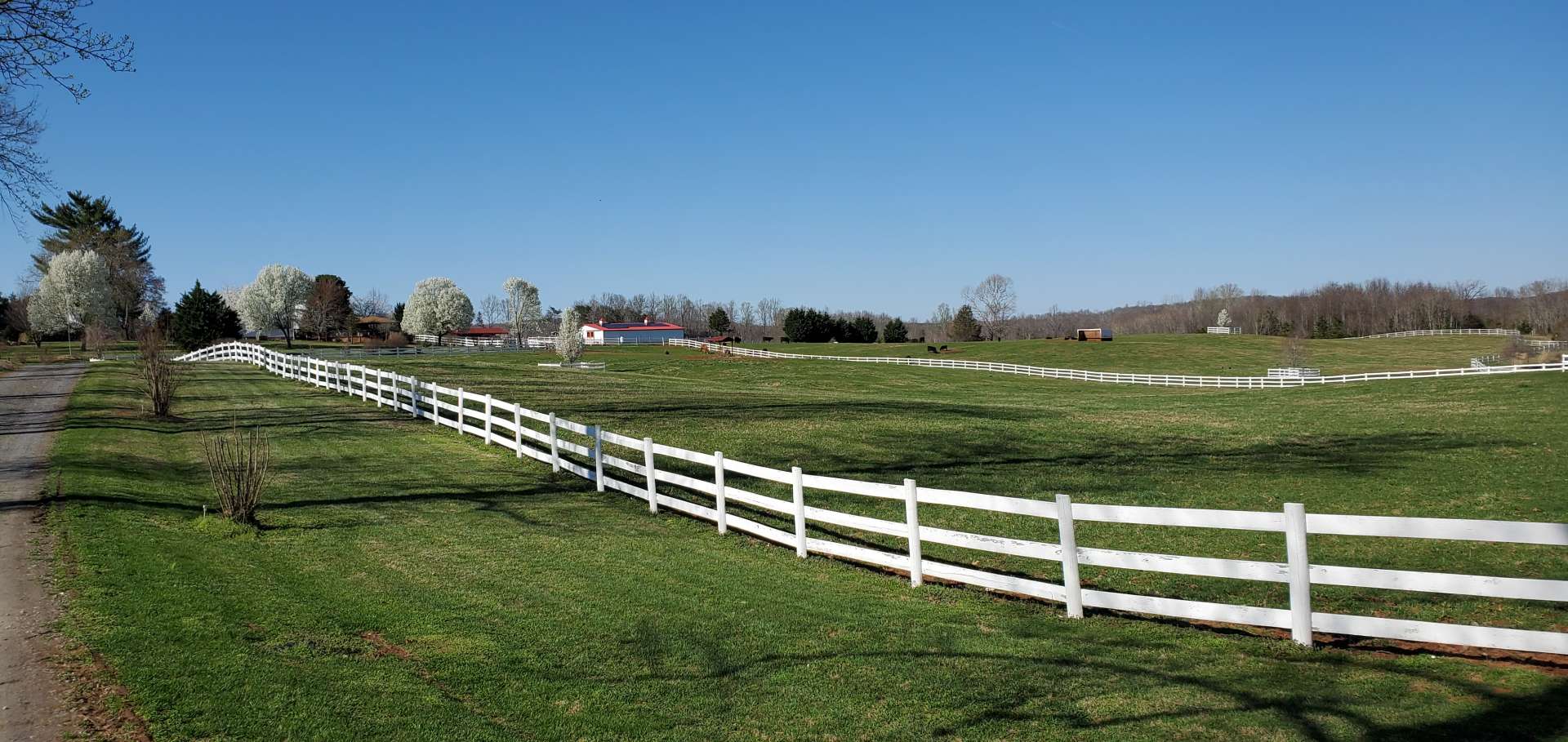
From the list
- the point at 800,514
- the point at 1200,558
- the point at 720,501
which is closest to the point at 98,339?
the point at 720,501

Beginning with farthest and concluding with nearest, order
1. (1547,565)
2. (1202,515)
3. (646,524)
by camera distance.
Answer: (646,524), (1547,565), (1202,515)

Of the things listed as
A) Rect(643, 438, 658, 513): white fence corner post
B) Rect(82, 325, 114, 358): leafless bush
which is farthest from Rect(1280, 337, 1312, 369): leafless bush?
Rect(82, 325, 114, 358): leafless bush

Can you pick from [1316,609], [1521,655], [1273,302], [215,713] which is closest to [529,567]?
[215,713]

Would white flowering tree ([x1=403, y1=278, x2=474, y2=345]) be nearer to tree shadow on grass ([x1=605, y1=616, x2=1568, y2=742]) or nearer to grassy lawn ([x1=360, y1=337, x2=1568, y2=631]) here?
grassy lawn ([x1=360, y1=337, x2=1568, y2=631])

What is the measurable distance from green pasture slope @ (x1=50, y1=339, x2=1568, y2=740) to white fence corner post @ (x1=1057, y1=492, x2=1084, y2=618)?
0.73ft

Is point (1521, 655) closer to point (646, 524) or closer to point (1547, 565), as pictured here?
point (1547, 565)

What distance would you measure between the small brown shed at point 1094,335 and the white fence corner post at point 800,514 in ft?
302

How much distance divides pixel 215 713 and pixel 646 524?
7.97 m

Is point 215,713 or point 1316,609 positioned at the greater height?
point 215,713

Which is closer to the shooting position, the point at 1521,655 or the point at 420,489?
the point at 1521,655

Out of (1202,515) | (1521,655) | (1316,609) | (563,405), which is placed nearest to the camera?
(1521,655)

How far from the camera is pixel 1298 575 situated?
7320mm

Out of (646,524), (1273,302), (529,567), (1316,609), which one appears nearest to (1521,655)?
(1316,609)

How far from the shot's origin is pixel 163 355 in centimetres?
2598
